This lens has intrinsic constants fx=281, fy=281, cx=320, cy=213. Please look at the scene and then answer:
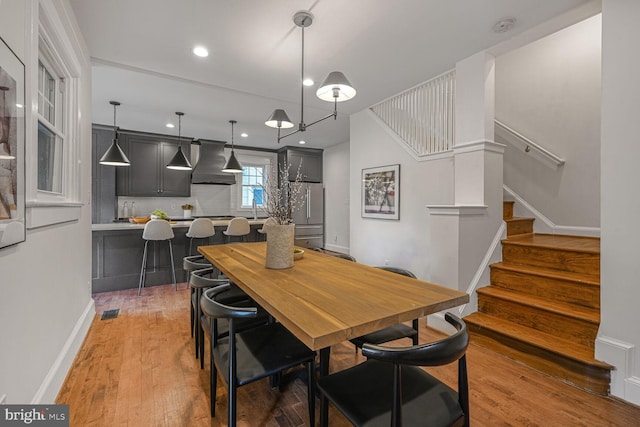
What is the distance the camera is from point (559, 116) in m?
3.44

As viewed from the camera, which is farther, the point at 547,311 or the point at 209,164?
the point at 209,164

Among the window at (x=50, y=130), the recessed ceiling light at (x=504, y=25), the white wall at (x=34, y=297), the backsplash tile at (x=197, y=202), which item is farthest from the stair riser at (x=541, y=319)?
the backsplash tile at (x=197, y=202)

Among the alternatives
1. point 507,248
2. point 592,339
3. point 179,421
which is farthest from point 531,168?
point 179,421

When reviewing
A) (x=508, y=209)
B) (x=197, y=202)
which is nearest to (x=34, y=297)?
(x=508, y=209)

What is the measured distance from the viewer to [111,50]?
270 cm

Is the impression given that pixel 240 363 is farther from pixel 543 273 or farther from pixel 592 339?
pixel 543 273

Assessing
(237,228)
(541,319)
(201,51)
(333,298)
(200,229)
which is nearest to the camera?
(333,298)

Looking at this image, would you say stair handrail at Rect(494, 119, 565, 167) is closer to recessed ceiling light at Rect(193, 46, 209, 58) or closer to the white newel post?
the white newel post

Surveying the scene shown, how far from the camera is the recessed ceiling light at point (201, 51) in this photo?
8.77ft

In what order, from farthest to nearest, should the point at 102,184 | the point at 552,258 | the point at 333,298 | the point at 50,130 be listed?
the point at 102,184, the point at 552,258, the point at 50,130, the point at 333,298

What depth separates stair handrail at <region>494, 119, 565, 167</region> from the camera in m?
3.43

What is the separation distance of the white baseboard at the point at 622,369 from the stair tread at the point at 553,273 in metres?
0.48

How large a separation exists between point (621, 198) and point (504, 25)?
5.29 feet

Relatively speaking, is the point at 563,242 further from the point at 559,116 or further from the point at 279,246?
the point at 279,246
